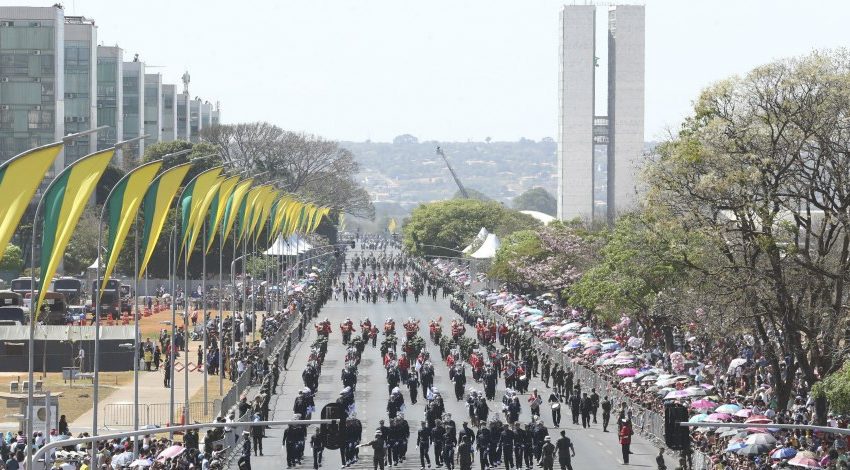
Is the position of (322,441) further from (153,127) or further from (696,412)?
(153,127)

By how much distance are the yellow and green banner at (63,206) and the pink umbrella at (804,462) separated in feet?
46.6

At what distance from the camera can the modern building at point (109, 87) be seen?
506ft

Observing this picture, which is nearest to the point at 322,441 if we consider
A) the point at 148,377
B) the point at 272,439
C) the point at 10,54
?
the point at 272,439

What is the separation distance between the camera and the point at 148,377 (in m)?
62.5

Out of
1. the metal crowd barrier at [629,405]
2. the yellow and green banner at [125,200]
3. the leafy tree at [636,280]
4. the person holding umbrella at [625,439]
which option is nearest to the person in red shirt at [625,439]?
the person holding umbrella at [625,439]

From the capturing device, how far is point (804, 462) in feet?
110

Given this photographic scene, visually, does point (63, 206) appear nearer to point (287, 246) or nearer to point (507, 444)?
point (507, 444)

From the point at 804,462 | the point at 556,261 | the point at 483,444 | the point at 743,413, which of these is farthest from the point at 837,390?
the point at 556,261

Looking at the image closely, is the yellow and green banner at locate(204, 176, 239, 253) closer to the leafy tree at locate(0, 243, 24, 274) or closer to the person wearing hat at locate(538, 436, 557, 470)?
the person wearing hat at locate(538, 436, 557, 470)

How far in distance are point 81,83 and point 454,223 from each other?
3439cm

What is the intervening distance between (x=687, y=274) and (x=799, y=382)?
931 cm

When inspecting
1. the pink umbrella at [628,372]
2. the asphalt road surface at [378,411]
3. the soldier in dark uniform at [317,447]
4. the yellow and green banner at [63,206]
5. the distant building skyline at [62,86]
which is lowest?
the asphalt road surface at [378,411]

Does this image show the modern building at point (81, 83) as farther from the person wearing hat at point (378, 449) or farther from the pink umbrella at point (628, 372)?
the person wearing hat at point (378, 449)

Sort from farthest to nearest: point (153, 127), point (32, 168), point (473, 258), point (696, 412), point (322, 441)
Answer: point (153, 127)
point (473, 258)
point (696, 412)
point (322, 441)
point (32, 168)
